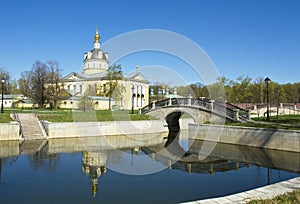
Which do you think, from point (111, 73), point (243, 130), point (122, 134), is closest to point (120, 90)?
point (111, 73)

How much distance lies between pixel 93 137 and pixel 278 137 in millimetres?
16257

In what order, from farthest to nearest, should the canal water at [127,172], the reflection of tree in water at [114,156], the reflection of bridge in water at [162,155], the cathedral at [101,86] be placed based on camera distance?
1. the cathedral at [101,86]
2. the reflection of tree in water at [114,156]
3. the reflection of bridge in water at [162,155]
4. the canal water at [127,172]

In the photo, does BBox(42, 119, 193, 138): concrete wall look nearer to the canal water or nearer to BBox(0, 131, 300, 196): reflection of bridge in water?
BBox(0, 131, 300, 196): reflection of bridge in water

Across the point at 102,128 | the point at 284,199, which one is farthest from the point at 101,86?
the point at 284,199

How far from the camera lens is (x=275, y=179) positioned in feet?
39.4

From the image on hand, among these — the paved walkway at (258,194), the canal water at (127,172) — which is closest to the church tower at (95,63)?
the canal water at (127,172)

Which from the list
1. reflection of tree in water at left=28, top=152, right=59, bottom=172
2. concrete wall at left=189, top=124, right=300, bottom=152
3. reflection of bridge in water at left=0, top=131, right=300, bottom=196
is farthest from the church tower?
reflection of tree in water at left=28, top=152, right=59, bottom=172

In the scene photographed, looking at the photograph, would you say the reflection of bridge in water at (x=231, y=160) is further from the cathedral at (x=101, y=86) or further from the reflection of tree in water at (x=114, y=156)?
the cathedral at (x=101, y=86)

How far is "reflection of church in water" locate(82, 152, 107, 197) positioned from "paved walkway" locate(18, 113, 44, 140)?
7383 millimetres

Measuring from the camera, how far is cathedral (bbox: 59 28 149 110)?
51.1 metres

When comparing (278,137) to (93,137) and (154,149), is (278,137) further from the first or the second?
(93,137)

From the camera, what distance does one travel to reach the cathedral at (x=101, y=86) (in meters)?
51.1

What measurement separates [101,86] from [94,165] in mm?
42414

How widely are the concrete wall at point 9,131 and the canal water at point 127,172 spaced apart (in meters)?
1.33
